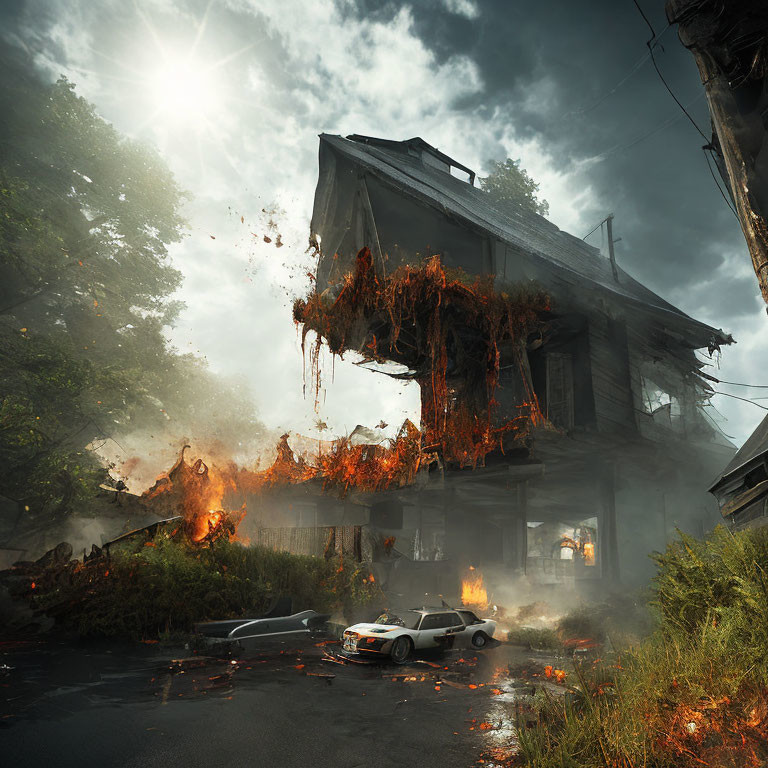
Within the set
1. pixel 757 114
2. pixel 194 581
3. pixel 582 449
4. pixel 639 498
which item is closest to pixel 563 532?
pixel 639 498

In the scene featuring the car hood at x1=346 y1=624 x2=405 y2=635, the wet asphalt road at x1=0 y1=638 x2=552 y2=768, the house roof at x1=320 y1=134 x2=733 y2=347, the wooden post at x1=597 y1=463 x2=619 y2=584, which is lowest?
the wet asphalt road at x1=0 y1=638 x2=552 y2=768

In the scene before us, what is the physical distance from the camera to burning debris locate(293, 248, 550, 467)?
16.6 meters

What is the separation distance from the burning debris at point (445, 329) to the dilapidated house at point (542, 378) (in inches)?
7.5

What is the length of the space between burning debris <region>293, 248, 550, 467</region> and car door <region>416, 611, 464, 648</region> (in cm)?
635

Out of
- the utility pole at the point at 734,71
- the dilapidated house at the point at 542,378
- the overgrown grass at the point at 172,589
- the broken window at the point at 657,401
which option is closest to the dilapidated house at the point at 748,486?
the utility pole at the point at 734,71

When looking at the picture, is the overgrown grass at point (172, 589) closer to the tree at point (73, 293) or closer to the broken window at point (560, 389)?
the tree at point (73, 293)

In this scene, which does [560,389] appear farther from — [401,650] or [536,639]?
[401,650]

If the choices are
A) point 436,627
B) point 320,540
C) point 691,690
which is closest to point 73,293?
point 320,540

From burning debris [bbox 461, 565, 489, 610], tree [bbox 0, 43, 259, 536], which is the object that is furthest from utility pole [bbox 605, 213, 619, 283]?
tree [bbox 0, 43, 259, 536]

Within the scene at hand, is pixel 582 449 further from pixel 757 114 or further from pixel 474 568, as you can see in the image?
pixel 757 114

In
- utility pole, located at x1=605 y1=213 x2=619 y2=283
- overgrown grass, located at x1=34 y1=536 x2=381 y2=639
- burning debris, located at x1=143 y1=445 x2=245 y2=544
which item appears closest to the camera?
overgrown grass, located at x1=34 y1=536 x2=381 y2=639

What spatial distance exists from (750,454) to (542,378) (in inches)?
416

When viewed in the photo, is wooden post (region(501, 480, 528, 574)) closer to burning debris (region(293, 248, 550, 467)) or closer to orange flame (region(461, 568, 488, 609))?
orange flame (region(461, 568, 488, 609))

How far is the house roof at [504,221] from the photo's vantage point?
17.4 metres
